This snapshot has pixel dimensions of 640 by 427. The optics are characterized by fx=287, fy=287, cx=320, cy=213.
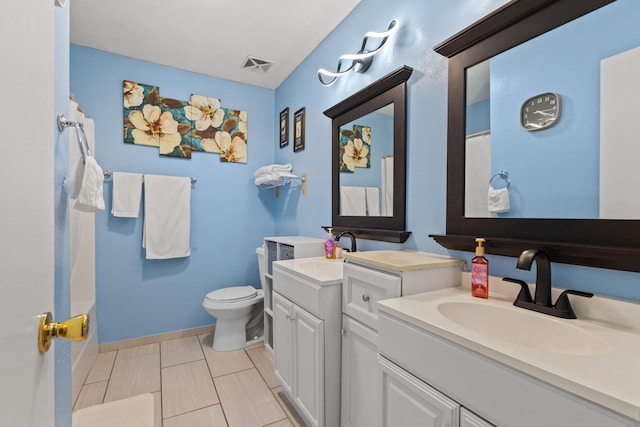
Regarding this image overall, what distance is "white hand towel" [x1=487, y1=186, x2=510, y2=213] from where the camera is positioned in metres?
1.14

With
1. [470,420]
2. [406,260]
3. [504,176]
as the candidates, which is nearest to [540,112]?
[504,176]

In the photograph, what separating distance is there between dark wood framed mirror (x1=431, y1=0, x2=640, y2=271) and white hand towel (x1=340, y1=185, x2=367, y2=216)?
0.63m

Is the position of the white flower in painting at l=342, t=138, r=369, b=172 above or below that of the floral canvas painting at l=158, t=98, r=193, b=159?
below

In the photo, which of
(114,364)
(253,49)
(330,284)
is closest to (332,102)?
(253,49)

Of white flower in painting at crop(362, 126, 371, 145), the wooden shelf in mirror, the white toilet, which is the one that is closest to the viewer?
the wooden shelf in mirror

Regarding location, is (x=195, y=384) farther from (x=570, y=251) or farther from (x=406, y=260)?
(x=570, y=251)

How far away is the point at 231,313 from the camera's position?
245cm

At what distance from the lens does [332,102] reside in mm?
2219

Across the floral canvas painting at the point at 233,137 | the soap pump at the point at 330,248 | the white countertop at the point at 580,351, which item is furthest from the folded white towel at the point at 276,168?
the white countertop at the point at 580,351

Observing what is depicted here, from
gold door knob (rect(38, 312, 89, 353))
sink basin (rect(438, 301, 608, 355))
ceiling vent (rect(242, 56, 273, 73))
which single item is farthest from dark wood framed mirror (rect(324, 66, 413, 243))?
gold door knob (rect(38, 312, 89, 353))

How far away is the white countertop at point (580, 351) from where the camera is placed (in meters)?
0.53

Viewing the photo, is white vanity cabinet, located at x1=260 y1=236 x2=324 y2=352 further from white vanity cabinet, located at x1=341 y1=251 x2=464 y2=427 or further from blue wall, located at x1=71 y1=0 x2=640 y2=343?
white vanity cabinet, located at x1=341 y1=251 x2=464 y2=427

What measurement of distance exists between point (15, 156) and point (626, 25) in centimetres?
151

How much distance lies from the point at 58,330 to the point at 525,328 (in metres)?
1.24
